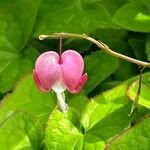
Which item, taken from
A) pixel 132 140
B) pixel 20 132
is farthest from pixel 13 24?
pixel 132 140

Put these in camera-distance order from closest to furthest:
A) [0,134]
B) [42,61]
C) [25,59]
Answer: [42,61] < [0,134] < [25,59]

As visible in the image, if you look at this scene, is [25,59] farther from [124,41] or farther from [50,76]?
[50,76]

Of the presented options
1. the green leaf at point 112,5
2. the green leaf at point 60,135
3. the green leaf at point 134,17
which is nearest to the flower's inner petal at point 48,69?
the green leaf at point 60,135

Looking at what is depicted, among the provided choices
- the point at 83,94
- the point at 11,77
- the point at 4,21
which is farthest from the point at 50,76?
the point at 4,21

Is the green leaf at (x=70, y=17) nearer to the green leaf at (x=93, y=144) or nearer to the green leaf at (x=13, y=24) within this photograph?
the green leaf at (x=13, y=24)

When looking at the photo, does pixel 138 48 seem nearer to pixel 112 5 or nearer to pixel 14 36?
pixel 112 5

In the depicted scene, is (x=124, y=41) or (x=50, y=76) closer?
(x=50, y=76)
